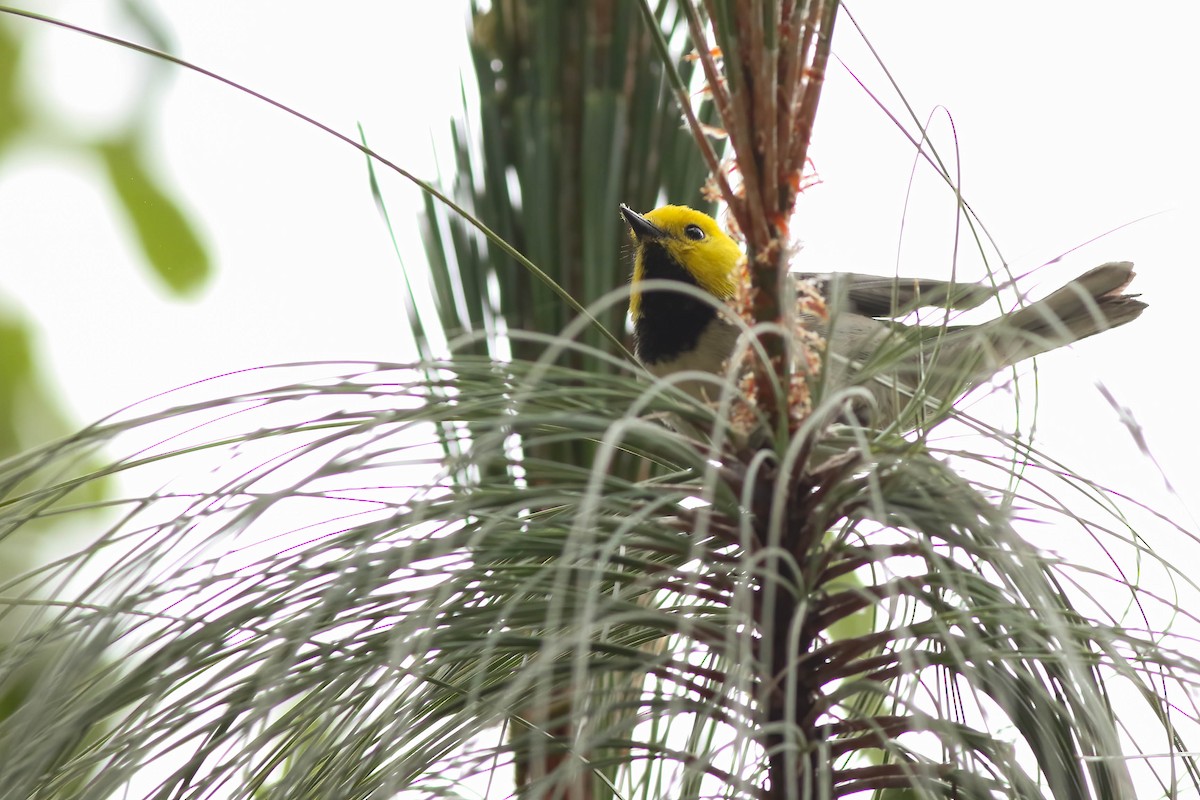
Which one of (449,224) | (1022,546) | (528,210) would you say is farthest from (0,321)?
(1022,546)

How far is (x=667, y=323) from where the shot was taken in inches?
86.6

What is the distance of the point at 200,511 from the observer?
2.42 feet

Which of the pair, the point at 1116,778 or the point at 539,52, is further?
the point at 539,52

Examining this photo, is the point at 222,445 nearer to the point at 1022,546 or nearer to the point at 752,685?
the point at 752,685

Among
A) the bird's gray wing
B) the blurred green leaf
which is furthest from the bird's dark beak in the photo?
the blurred green leaf

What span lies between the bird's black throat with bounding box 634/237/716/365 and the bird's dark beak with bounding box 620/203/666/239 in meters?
0.08

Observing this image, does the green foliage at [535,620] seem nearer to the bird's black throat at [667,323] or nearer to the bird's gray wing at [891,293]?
the bird's gray wing at [891,293]

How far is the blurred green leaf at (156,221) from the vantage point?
5.55ft

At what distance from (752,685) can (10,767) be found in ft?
1.46

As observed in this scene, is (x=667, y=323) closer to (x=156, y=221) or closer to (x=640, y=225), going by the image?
(x=640, y=225)

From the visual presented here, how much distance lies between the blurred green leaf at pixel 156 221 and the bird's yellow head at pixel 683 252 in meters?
0.75

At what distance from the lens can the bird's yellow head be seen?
7.23ft

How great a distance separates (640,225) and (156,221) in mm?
712

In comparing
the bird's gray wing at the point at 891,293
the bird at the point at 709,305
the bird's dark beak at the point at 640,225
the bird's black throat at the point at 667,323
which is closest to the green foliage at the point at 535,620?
the bird's gray wing at the point at 891,293
